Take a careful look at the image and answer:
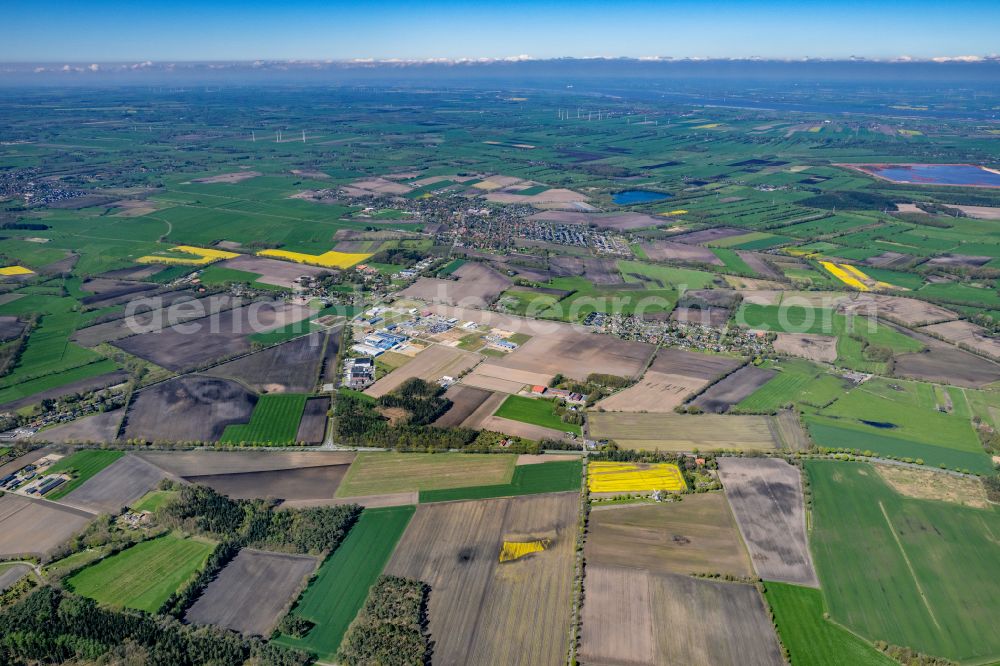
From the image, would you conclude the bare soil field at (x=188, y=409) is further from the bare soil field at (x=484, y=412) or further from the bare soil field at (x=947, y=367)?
the bare soil field at (x=947, y=367)

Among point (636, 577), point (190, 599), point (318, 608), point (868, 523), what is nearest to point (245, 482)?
point (190, 599)

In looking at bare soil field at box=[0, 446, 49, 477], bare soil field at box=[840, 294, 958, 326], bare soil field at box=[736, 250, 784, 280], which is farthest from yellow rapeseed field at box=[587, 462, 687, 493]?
bare soil field at box=[736, 250, 784, 280]

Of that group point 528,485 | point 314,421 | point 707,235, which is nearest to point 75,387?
point 314,421

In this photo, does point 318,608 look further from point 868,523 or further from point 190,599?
point 868,523

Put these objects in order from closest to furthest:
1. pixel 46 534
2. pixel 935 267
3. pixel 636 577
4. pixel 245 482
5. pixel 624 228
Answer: pixel 636 577 → pixel 46 534 → pixel 245 482 → pixel 935 267 → pixel 624 228

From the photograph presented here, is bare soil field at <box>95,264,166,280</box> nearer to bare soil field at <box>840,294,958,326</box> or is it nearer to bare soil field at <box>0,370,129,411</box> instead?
bare soil field at <box>0,370,129,411</box>

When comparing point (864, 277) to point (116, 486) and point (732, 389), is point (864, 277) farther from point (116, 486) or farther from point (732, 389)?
point (116, 486)
